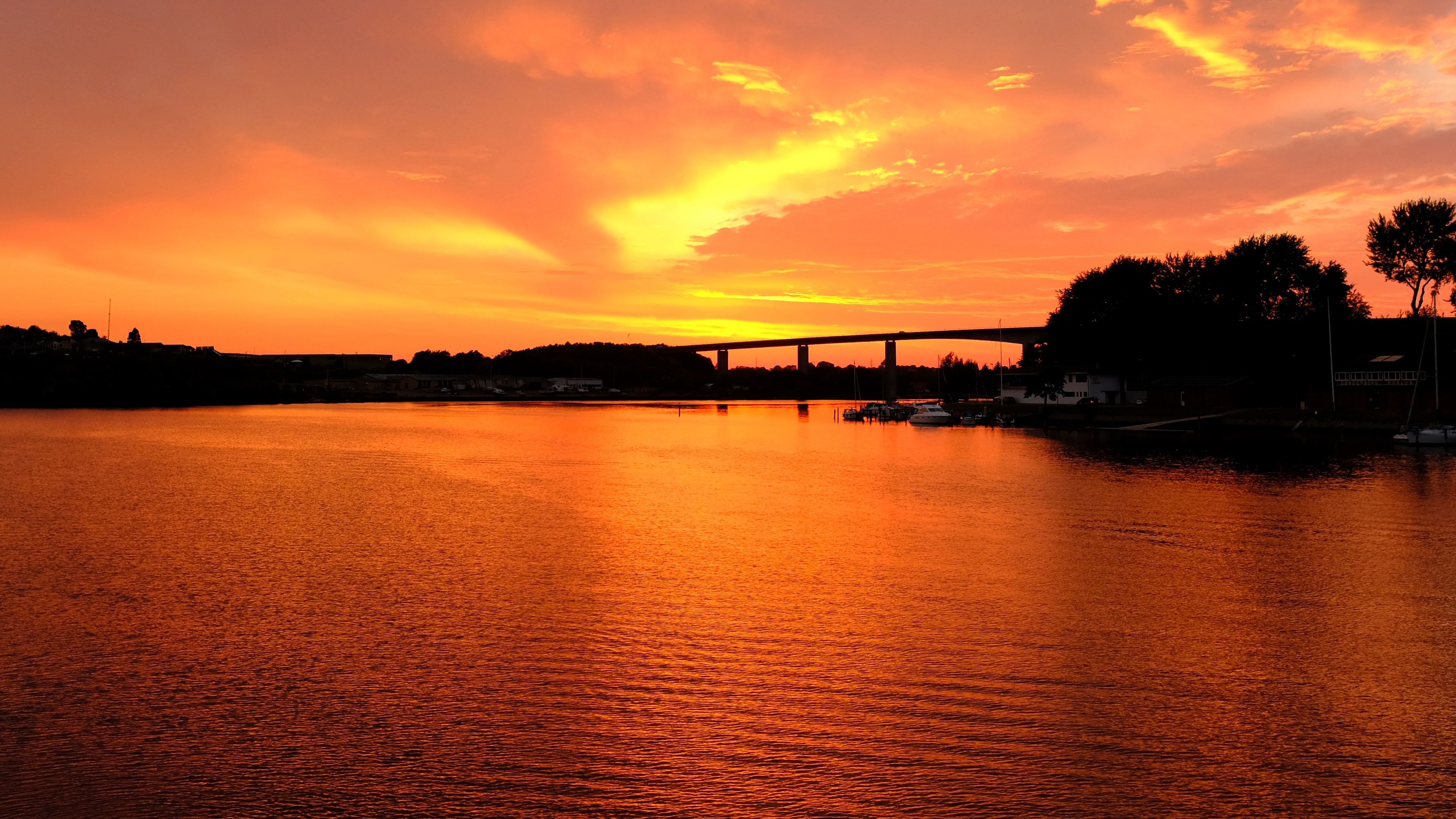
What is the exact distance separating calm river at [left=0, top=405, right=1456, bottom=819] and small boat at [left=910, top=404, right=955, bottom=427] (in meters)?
74.0

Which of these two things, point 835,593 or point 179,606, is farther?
point 835,593

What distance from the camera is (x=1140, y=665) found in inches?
628

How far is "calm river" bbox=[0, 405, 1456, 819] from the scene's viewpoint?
36.6 ft

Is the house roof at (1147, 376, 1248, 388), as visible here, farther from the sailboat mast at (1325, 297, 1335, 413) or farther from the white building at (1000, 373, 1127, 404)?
the white building at (1000, 373, 1127, 404)

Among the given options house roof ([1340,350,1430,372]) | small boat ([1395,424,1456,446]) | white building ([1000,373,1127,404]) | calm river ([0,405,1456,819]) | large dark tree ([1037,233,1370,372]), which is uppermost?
large dark tree ([1037,233,1370,372])

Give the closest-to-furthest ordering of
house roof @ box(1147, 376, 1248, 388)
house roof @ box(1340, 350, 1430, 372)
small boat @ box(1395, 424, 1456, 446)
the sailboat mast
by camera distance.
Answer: small boat @ box(1395, 424, 1456, 446) → house roof @ box(1340, 350, 1430, 372) → the sailboat mast → house roof @ box(1147, 376, 1248, 388)

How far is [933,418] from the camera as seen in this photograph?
377ft

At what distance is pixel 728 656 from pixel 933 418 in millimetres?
101397

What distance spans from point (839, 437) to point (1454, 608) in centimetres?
7305

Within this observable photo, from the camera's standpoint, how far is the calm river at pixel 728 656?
1116 centimetres

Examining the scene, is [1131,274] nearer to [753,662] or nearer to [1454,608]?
[1454,608]

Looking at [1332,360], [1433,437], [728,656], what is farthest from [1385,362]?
[728,656]

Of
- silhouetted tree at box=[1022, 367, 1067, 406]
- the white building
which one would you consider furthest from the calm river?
the white building

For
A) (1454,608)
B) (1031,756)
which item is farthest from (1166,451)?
(1031,756)
